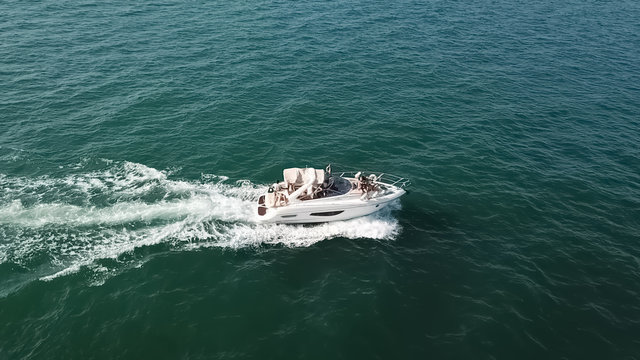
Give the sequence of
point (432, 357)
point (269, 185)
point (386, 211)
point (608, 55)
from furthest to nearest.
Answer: point (608, 55) → point (269, 185) → point (386, 211) → point (432, 357)

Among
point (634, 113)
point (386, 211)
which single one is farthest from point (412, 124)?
point (634, 113)

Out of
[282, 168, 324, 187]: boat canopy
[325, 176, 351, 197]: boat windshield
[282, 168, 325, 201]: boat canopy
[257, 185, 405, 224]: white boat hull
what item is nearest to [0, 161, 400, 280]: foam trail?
[257, 185, 405, 224]: white boat hull

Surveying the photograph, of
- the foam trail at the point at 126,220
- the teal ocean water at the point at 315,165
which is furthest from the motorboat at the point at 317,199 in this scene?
the teal ocean water at the point at 315,165

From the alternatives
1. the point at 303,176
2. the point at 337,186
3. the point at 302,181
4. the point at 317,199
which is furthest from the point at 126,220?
the point at 337,186

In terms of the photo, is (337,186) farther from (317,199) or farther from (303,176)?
(303,176)

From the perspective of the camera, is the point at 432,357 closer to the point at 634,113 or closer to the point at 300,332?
the point at 300,332

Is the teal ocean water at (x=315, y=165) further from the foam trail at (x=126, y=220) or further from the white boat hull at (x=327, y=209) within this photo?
the white boat hull at (x=327, y=209)
